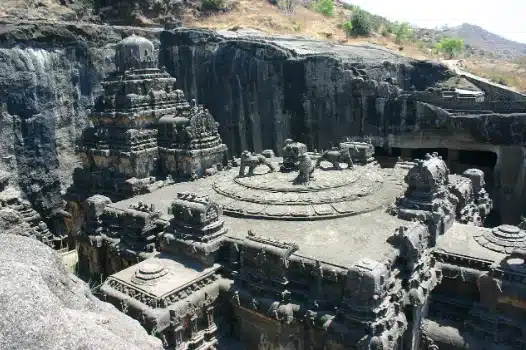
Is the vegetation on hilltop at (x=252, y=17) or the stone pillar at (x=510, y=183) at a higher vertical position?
the vegetation on hilltop at (x=252, y=17)

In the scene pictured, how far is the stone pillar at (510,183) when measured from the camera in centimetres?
2766

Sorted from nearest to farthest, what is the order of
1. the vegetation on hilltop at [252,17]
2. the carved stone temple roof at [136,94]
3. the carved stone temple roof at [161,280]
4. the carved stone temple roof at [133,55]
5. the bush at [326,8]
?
1. the carved stone temple roof at [161,280]
2. the carved stone temple roof at [136,94]
3. the carved stone temple roof at [133,55]
4. the vegetation on hilltop at [252,17]
5. the bush at [326,8]

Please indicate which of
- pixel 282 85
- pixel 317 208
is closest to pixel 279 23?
pixel 282 85

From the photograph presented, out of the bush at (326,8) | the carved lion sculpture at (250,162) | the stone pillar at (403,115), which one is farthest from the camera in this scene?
the bush at (326,8)

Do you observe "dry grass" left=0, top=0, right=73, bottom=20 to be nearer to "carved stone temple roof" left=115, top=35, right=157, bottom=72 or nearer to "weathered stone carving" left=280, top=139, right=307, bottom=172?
"carved stone temple roof" left=115, top=35, right=157, bottom=72

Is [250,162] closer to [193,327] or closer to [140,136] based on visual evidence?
[140,136]

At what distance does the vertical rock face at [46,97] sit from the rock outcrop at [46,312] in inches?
906

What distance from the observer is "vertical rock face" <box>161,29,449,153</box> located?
3359 centimetres

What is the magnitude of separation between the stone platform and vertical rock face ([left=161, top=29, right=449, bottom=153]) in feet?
43.8

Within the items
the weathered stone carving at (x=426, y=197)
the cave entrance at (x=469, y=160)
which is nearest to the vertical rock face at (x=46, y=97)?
the weathered stone carving at (x=426, y=197)

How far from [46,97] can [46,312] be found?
26828 mm

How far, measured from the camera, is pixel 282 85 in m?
35.3

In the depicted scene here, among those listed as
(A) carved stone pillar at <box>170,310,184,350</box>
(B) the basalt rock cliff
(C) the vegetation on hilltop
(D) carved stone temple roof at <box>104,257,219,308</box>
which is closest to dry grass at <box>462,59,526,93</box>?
(C) the vegetation on hilltop

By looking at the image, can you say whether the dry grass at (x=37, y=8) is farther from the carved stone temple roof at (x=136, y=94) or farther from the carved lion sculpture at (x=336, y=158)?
the carved lion sculpture at (x=336, y=158)
